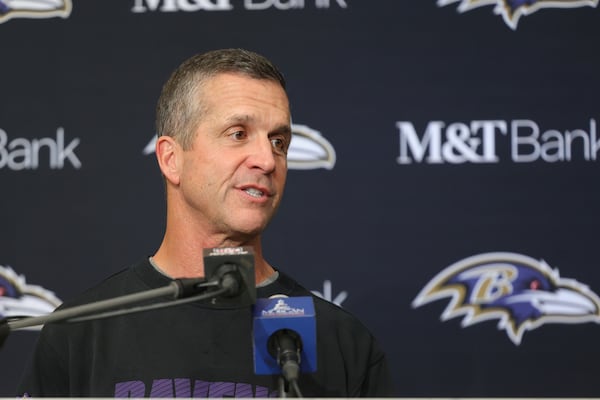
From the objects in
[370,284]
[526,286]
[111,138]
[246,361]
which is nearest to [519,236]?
[526,286]

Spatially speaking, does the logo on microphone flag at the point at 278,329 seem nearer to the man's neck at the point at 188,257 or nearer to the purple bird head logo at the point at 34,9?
the man's neck at the point at 188,257

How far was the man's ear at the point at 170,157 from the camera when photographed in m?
1.74

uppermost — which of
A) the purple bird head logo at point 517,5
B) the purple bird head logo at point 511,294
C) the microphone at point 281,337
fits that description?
the purple bird head logo at point 517,5

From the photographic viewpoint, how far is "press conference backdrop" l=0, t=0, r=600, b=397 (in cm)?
239

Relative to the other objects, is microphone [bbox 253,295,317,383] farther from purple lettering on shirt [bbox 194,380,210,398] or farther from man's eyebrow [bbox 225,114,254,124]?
man's eyebrow [bbox 225,114,254,124]

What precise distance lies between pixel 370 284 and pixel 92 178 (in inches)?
37.1

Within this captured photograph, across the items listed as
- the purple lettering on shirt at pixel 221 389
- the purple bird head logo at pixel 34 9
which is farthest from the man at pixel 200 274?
the purple bird head logo at pixel 34 9

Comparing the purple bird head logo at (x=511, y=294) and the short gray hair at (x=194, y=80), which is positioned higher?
the short gray hair at (x=194, y=80)

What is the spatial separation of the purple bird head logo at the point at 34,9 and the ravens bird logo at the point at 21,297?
0.83m

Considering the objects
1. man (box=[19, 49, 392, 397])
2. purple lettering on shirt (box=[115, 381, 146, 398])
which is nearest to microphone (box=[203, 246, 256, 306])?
man (box=[19, 49, 392, 397])

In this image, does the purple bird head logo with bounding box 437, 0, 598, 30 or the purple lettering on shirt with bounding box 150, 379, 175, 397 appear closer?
the purple lettering on shirt with bounding box 150, 379, 175, 397

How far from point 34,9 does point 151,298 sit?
1787mm

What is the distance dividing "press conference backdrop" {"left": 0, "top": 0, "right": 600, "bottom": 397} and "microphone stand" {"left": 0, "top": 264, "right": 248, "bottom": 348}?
4.18ft

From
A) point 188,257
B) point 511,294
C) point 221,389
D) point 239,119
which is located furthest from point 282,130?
point 511,294
